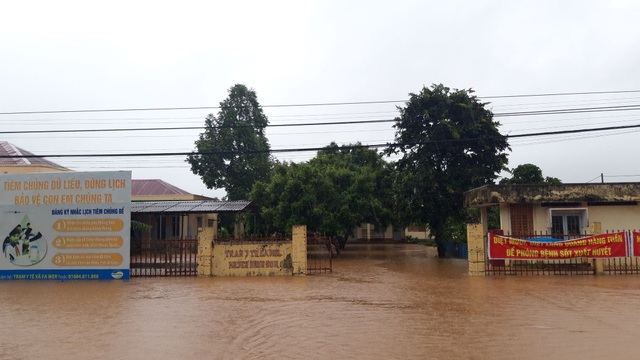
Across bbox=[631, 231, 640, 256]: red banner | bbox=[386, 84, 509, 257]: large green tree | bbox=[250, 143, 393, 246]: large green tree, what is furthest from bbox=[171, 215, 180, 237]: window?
bbox=[631, 231, 640, 256]: red banner

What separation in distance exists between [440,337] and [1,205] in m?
16.3

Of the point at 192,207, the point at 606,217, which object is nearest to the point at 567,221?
the point at 606,217

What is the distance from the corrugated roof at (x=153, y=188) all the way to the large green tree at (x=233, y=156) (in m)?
3.92

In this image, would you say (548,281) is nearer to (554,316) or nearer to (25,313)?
(554,316)

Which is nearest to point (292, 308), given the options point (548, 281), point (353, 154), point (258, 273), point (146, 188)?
point (258, 273)

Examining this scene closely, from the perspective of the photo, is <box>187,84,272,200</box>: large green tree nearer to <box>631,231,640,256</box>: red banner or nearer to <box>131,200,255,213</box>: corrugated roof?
<box>131,200,255,213</box>: corrugated roof

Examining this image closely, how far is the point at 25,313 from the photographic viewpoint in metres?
10.9

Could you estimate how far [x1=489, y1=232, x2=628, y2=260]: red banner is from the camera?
1711cm

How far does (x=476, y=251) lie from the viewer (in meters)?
17.0

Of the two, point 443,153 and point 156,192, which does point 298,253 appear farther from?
point 156,192

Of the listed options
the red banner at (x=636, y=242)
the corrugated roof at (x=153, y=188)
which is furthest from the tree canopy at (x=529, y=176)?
the corrugated roof at (x=153, y=188)

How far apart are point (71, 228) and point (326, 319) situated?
11494mm

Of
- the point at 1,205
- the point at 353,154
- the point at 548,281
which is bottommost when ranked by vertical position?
the point at 548,281

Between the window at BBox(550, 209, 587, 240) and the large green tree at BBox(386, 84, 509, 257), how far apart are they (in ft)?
17.2
